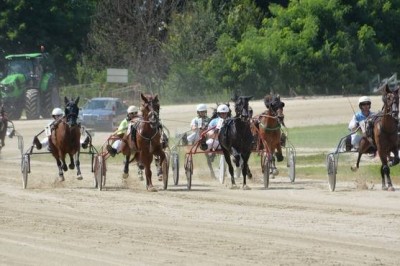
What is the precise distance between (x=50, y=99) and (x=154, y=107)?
34.7m

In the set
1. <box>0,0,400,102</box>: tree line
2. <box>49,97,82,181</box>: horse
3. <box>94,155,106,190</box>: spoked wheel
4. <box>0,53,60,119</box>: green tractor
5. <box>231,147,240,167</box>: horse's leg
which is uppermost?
<box>0,0,400,102</box>: tree line

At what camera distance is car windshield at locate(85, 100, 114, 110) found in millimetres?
52156

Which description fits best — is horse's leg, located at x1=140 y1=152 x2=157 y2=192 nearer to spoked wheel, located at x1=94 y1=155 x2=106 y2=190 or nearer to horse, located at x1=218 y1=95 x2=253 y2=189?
spoked wheel, located at x1=94 y1=155 x2=106 y2=190

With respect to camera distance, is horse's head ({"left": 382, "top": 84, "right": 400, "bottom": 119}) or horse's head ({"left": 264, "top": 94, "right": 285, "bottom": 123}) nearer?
horse's head ({"left": 382, "top": 84, "right": 400, "bottom": 119})

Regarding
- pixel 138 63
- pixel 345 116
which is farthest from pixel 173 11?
pixel 345 116

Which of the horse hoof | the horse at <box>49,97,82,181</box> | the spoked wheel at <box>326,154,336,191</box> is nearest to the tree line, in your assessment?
the horse at <box>49,97,82,181</box>


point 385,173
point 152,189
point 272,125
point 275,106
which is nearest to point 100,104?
point 272,125

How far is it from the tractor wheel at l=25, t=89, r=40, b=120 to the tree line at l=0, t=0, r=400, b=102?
28.3ft

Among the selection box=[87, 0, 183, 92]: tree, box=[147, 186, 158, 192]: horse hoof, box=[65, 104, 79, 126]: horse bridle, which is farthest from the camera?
box=[87, 0, 183, 92]: tree

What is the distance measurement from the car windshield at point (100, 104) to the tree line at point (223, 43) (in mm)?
9910

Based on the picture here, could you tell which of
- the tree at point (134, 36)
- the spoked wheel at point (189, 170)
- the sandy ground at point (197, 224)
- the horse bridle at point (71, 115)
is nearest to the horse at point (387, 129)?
the sandy ground at point (197, 224)

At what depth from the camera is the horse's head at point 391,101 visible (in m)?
22.7

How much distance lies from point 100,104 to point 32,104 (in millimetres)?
5614

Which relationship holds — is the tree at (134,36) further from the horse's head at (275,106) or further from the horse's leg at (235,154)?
the horse's leg at (235,154)
